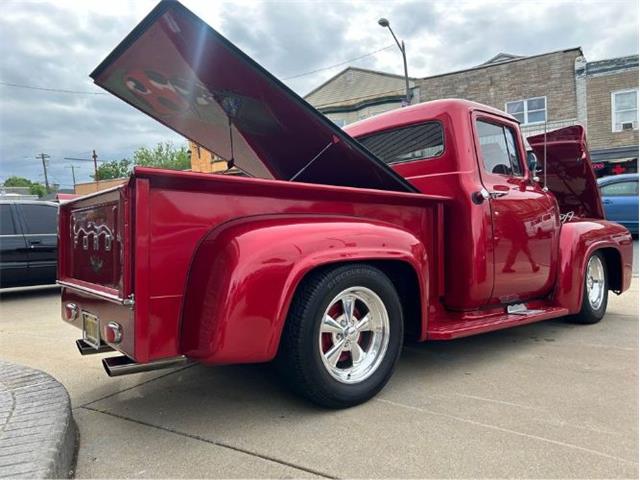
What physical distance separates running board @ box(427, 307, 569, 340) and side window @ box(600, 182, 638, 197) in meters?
8.79

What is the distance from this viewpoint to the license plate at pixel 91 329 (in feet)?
9.21

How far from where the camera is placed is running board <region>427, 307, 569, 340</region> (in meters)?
3.43

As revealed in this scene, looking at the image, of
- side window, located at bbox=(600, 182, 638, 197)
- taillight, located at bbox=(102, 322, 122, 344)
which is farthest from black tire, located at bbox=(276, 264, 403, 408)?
side window, located at bbox=(600, 182, 638, 197)

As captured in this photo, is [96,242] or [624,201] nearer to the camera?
[96,242]

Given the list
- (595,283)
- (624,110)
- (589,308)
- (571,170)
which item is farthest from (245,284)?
(624,110)

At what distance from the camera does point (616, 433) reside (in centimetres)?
262

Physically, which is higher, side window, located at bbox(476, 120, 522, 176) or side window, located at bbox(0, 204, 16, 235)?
side window, located at bbox(476, 120, 522, 176)

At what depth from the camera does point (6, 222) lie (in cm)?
761

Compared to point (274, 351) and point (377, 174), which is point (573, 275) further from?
point (274, 351)

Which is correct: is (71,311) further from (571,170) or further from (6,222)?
(6,222)

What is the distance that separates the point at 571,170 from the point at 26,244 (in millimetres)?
7557

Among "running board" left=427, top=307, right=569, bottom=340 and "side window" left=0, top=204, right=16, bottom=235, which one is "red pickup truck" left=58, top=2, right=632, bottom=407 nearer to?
"running board" left=427, top=307, right=569, bottom=340

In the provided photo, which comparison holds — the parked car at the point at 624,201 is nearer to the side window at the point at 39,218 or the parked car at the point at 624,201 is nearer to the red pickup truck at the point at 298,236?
the red pickup truck at the point at 298,236

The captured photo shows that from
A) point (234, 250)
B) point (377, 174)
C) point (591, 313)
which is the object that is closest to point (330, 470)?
point (234, 250)
